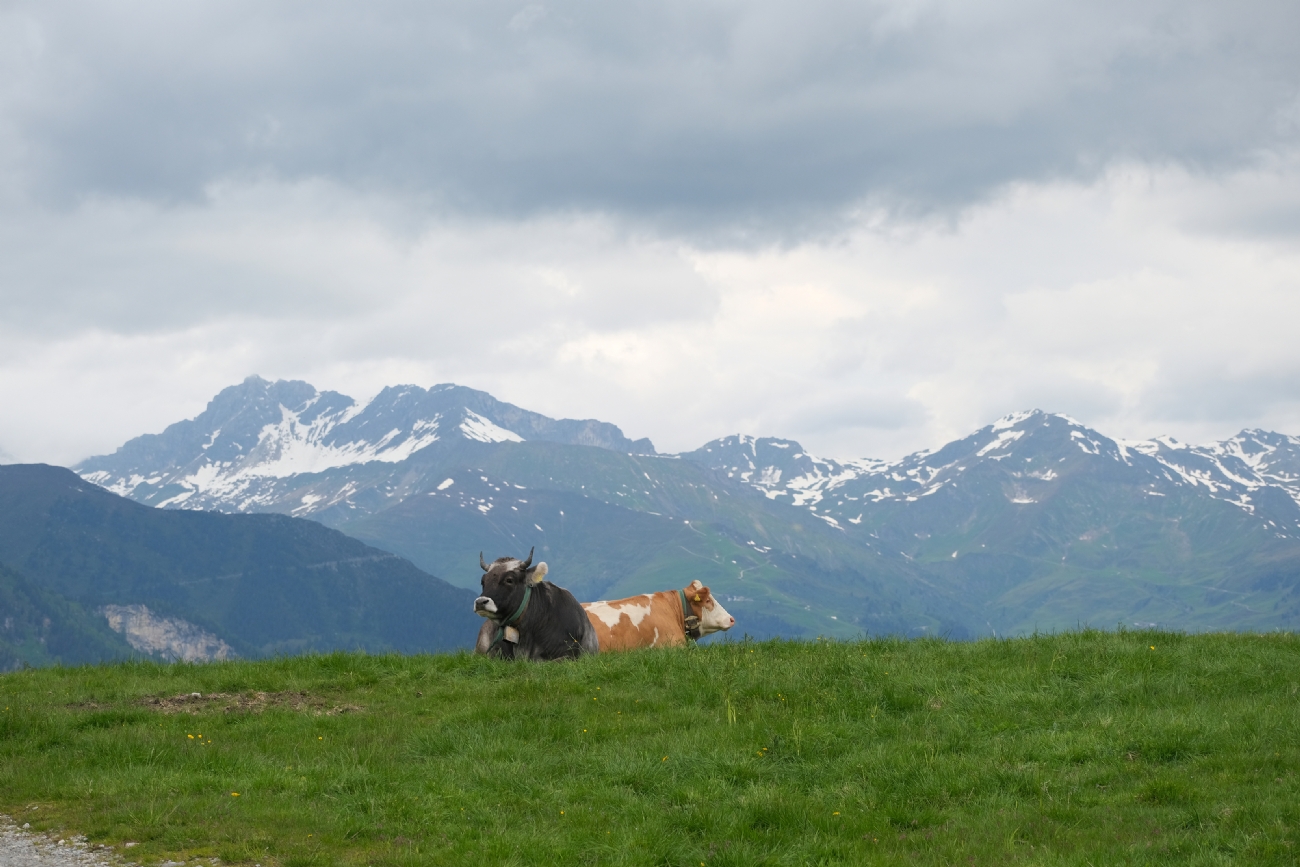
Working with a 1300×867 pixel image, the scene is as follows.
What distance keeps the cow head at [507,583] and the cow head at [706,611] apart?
521 cm

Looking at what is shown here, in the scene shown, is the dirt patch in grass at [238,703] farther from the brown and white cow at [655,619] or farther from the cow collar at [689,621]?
the cow collar at [689,621]

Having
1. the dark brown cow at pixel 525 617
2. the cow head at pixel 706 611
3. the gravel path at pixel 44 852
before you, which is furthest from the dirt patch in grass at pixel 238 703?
the cow head at pixel 706 611

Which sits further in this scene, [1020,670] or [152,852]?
[1020,670]

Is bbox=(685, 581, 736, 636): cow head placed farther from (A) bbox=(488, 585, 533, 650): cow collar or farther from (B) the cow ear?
(A) bbox=(488, 585, 533, 650): cow collar

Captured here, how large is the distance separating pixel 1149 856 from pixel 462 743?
848 centimetres

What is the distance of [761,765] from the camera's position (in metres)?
14.3

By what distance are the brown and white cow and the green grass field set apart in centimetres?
457

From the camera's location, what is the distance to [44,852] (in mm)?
11203

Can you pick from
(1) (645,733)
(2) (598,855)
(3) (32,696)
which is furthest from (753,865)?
(3) (32,696)

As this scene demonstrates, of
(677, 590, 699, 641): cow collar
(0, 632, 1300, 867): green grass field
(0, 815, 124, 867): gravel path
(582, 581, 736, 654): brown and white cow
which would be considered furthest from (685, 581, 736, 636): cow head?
(0, 815, 124, 867): gravel path

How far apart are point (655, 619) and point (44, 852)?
53.4 ft

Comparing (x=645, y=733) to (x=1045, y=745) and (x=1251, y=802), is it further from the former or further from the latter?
(x=1251, y=802)

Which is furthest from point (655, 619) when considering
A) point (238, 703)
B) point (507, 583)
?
point (238, 703)

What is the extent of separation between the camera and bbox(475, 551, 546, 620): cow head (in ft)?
74.3
